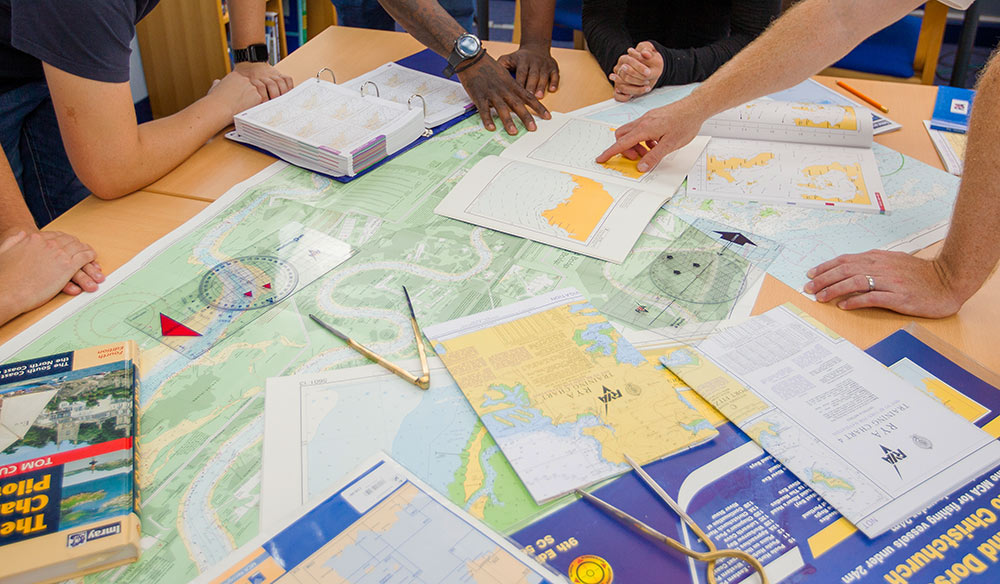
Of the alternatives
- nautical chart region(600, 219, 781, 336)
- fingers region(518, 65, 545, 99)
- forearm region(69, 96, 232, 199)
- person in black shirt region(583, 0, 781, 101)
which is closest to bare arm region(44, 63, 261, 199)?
forearm region(69, 96, 232, 199)

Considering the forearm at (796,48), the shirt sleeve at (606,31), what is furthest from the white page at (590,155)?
the shirt sleeve at (606,31)

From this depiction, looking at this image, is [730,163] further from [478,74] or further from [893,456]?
[893,456]

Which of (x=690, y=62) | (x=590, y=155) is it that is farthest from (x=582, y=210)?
(x=690, y=62)

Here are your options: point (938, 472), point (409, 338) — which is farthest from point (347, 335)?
point (938, 472)

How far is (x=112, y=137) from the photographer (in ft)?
3.68

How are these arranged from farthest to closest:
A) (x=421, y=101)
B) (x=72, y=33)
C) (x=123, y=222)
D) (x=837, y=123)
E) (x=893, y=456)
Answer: (x=421, y=101) < (x=837, y=123) < (x=123, y=222) < (x=72, y=33) < (x=893, y=456)

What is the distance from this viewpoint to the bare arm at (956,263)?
96 centimetres

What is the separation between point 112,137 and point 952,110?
170cm

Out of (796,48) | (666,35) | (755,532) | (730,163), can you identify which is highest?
(796,48)

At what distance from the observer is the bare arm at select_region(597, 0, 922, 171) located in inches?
46.8

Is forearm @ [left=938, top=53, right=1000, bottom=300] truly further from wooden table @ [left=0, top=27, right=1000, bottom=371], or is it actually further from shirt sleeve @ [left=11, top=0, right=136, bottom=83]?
shirt sleeve @ [left=11, top=0, right=136, bottom=83]

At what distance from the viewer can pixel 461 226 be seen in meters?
1.12

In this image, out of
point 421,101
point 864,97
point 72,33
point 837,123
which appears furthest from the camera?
point 864,97

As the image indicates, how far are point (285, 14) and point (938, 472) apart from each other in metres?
3.71
